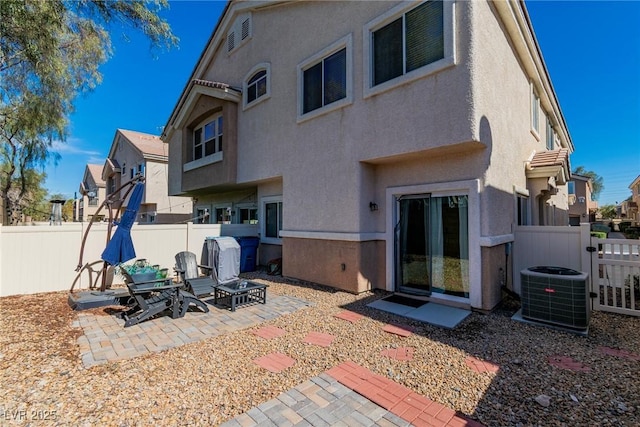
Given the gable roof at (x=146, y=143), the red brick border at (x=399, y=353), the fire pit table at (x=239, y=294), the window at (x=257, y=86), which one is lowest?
the red brick border at (x=399, y=353)

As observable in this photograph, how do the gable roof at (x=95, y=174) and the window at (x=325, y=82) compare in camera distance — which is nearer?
the window at (x=325, y=82)

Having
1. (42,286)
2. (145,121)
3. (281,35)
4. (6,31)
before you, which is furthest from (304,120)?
(145,121)

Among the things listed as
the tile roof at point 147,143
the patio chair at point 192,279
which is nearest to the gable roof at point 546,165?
the patio chair at point 192,279

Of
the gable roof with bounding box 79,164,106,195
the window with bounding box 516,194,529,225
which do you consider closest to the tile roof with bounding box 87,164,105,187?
the gable roof with bounding box 79,164,106,195

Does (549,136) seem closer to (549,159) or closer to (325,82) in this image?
(549,159)

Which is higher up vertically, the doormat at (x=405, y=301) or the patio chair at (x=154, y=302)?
the patio chair at (x=154, y=302)

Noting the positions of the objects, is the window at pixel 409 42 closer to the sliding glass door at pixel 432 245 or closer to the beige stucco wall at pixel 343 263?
the sliding glass door at pixel 432 245

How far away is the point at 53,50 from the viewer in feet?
23.5

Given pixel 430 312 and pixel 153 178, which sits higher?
pixel 153 178

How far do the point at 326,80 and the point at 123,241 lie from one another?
7.51 metres

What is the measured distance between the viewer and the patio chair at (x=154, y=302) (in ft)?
19.2

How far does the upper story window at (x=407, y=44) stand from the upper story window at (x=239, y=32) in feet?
23.8

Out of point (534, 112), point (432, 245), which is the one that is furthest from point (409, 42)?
point (534, 112)

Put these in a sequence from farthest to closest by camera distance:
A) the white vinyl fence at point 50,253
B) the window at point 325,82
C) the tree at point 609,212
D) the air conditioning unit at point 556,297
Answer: the tree at point 609,212
the window at point 325,82
the white vinyl fence at point 50,253
the air conditioning unit at point 556,297
